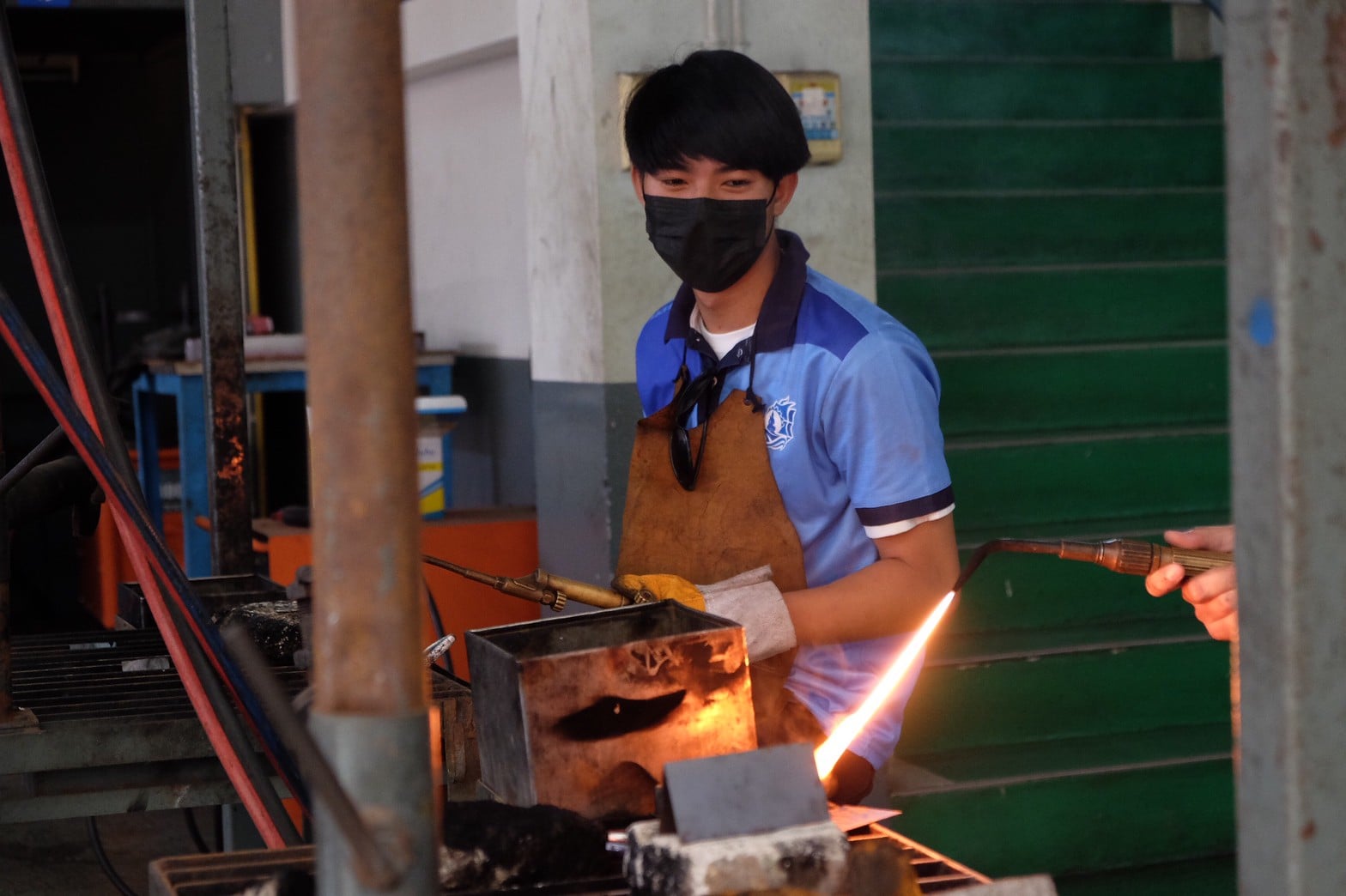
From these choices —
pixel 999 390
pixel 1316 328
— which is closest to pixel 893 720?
pixel 1316 328

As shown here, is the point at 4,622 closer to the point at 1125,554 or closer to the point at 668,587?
the point at 668,587

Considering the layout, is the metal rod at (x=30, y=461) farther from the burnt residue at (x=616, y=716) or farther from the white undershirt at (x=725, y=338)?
the white undershirt at (x=725, y=338)

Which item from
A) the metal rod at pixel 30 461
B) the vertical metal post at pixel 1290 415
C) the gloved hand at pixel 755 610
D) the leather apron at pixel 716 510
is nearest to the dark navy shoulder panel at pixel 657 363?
the leather apron at pixel 716 510

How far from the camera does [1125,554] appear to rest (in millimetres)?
1527

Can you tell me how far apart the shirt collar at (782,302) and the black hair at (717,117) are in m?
0.16

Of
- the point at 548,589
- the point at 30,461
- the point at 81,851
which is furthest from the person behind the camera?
the point at 81,851

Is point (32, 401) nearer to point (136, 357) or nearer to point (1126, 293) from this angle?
point (136, 357)

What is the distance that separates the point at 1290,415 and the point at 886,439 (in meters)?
1.37

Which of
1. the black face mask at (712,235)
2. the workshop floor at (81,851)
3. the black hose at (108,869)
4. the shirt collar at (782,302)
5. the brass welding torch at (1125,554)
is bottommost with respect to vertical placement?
the workshop floor at (81,851)

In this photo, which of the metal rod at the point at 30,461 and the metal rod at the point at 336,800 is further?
the metal rod at the point at 30,461

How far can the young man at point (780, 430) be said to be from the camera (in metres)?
2.31

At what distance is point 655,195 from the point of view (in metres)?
2.55

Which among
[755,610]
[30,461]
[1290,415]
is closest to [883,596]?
[755,610]

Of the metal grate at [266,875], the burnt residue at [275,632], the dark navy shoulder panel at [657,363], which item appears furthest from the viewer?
the dark navy shoulder panel at [657,363]
